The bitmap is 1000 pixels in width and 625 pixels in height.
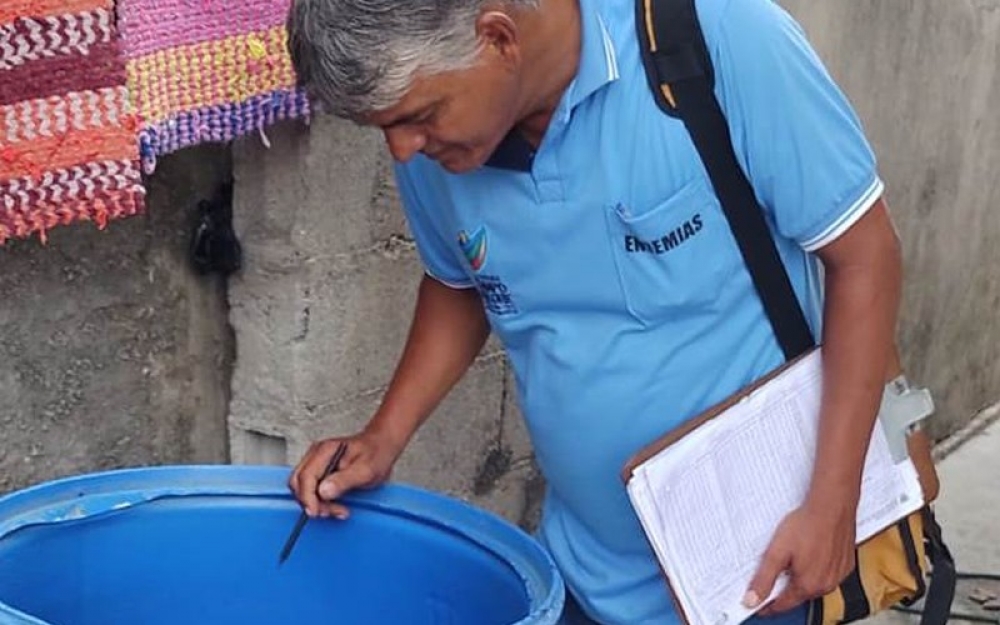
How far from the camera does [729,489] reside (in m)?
1.85

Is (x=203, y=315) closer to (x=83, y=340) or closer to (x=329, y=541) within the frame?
(x=83, y=340)

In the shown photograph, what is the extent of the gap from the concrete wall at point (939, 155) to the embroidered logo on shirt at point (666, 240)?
2481mm

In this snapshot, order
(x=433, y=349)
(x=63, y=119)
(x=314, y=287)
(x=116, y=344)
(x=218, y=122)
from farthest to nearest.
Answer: (x=314, y=287), (x=116, y=344), (x=218, y=122), (x=433, y=349), (x=63, y=119)

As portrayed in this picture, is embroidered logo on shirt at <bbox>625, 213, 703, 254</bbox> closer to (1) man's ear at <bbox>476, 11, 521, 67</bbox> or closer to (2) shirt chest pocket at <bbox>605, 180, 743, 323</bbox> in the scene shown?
(2) shirt chest pocket at <bbox>605, 180, 743, 323</bbox>

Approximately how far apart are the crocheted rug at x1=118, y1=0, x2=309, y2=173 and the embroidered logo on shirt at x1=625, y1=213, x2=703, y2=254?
669 mm

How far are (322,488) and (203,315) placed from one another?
2.66ft

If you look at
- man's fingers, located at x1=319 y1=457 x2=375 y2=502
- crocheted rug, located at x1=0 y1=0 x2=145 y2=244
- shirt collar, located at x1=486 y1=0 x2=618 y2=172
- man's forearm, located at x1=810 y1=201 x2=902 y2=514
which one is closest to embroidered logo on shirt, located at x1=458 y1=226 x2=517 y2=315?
shirt collar, located at x1=486 y1=0 x2=618 y2=172

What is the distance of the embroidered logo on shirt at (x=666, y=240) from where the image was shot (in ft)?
5.89

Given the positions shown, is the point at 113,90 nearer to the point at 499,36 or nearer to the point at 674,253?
the point at 499,36

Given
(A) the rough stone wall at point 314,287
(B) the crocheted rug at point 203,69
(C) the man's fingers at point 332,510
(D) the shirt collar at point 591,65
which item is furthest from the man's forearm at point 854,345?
(A) the rough stone wall at point 314,287

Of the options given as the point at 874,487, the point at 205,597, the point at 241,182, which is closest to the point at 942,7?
the point at 241,182

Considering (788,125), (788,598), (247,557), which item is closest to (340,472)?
(247,557)

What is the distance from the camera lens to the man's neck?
172cm

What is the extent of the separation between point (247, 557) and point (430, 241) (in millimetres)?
414
